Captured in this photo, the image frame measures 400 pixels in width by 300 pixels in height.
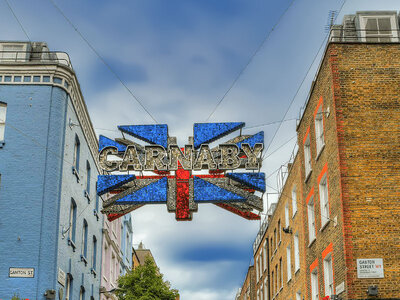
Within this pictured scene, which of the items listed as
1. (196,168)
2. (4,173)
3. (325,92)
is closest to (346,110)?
(325,92)

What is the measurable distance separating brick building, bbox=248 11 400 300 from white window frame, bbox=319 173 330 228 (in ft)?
0.13

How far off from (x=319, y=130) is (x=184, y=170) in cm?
855

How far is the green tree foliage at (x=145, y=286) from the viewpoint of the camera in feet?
111

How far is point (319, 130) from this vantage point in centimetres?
2586

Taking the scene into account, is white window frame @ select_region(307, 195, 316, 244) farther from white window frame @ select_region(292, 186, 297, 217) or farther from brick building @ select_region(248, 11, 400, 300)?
white window frame @ select_region(292, 186, 297, 217)

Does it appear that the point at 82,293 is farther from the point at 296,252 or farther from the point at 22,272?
the point at 296,252

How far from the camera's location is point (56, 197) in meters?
24.7

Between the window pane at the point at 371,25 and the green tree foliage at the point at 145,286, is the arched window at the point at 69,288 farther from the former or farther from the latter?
the window pane at the point at 371,25

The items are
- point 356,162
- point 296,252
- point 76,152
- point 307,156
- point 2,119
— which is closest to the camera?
point 356,162

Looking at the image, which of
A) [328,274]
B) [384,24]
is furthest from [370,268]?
[384,24]

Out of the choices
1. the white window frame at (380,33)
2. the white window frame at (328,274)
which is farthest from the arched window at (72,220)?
the white window frame at (380,33)

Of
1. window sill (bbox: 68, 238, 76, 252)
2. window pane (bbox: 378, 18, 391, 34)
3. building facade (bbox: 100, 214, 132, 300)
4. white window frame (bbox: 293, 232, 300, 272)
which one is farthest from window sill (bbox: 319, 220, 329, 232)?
building facade (bbox: 100, 214, 132, 300)

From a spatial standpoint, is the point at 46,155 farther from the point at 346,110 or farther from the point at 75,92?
the point at 346,110

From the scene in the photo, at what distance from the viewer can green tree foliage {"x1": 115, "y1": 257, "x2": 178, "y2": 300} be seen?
111ft
